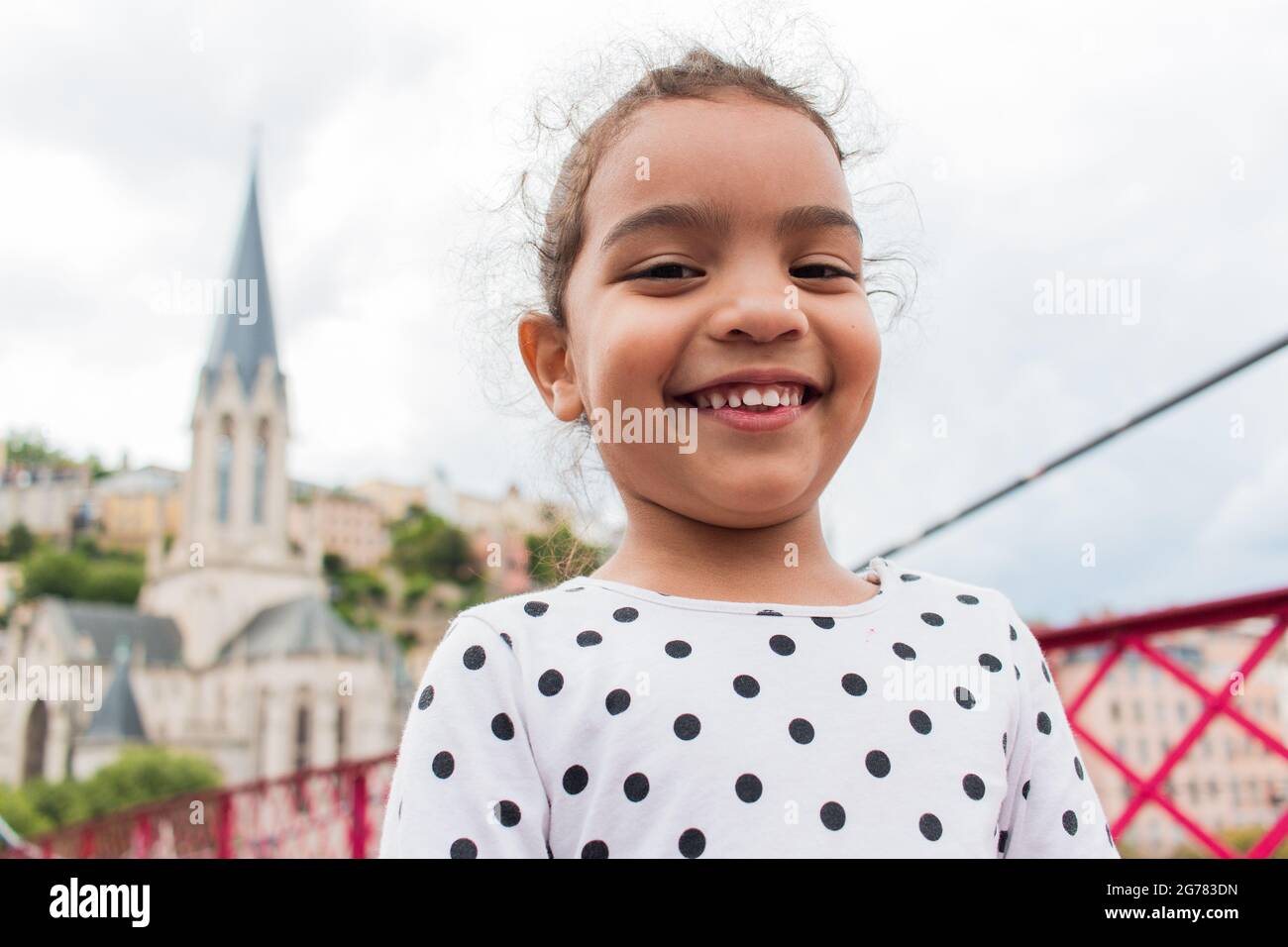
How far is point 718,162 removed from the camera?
1.17 m

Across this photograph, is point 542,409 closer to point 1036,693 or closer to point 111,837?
point 1036,693

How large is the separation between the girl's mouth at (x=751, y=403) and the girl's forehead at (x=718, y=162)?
179 millimetres

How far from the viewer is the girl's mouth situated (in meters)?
1.16

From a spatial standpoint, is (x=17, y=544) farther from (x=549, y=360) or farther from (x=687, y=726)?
(x=687, y=726)

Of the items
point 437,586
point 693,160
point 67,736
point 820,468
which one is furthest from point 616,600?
point 437,586

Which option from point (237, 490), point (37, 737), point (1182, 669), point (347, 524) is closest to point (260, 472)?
point (237, 490)

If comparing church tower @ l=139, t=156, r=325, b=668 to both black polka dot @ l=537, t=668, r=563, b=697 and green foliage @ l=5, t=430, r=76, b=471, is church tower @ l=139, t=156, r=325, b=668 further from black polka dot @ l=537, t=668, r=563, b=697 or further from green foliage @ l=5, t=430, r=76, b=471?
black polka dot @ l=537, t=668, r=563, b=697

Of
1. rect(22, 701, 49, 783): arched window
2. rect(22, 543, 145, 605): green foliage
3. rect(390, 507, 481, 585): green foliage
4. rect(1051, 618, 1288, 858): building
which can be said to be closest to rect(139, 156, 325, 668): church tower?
rect(22, 701, 49, 783): arched window

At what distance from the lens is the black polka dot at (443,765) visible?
3.34 feet

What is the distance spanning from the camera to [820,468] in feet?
3.99

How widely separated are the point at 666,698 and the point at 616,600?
0.14 meters

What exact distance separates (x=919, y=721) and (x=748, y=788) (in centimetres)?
20
